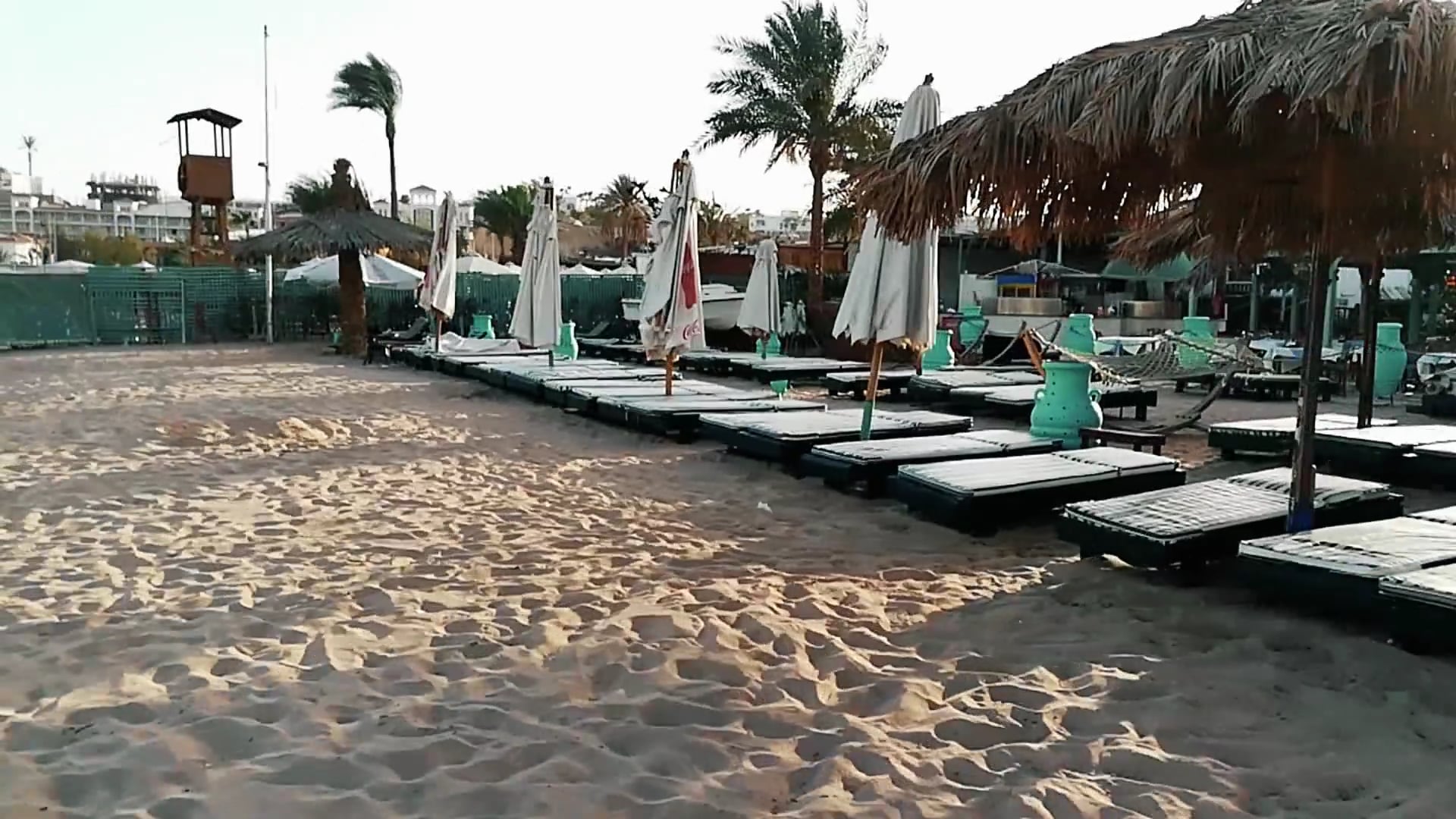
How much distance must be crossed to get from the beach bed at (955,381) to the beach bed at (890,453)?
13.1 ft

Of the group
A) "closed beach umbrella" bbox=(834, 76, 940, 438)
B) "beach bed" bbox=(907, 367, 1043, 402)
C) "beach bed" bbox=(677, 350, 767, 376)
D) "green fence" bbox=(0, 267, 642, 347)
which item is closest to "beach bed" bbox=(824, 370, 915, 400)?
"beach bed" bbox=(907, 367, 1043, 402)

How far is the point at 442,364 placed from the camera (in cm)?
1623

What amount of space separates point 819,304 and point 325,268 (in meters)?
12.1

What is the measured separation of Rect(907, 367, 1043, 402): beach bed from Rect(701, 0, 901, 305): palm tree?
9266 millimetres

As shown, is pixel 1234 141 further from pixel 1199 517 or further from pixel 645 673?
pixel 645 673

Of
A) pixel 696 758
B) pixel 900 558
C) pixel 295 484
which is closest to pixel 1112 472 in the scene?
pixel 900 558

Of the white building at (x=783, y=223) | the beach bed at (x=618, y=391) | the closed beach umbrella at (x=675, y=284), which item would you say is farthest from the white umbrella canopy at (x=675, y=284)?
the white building at (x=783, y=223)

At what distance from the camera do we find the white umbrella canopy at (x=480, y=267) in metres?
25.2

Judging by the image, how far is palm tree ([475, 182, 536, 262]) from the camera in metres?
37.8

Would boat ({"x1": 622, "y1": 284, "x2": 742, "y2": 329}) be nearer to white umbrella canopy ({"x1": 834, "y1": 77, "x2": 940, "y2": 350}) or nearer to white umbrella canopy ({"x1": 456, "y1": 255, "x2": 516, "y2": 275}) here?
white umbrella canopy ({"x1": 456, "y1": 255, "x2": 516, "y2": 275})

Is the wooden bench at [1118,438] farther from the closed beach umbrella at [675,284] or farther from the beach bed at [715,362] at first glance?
the beach bed at [715,362]

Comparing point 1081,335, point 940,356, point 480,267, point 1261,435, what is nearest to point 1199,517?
point 1261,435

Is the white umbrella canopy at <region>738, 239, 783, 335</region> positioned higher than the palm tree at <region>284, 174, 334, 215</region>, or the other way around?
the palm tree at <region>284, 174, 334, 215</region>

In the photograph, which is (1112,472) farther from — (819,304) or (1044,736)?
(819,304)
